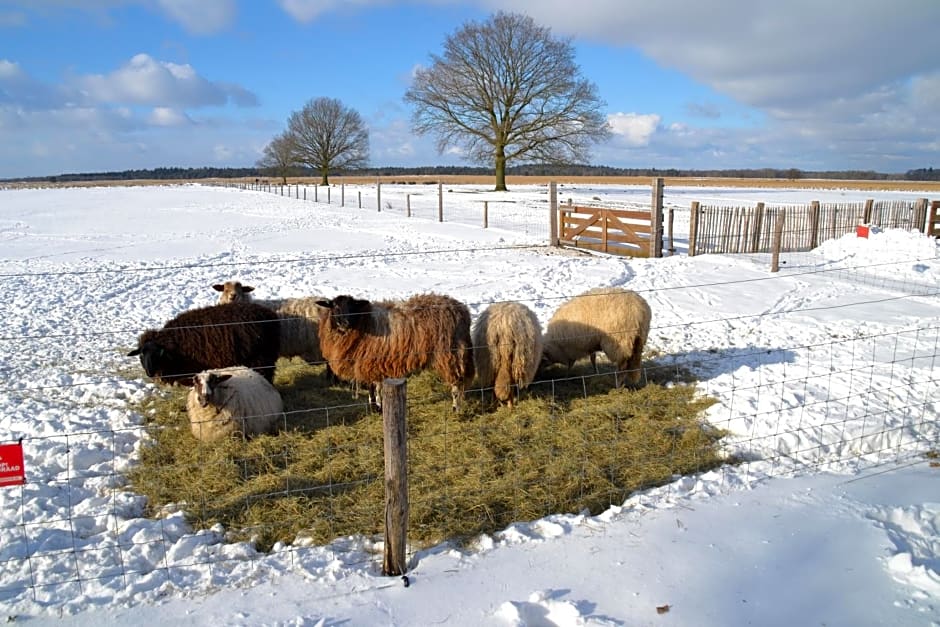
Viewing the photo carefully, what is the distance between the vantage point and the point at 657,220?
16.3 meters

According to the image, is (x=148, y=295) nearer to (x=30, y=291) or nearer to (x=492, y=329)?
(x=30, y=291)

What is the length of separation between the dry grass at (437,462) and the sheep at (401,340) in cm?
41

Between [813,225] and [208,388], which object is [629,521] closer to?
[208,388]

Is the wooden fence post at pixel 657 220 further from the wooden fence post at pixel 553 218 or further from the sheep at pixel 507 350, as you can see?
the sheep at pixel 507 350

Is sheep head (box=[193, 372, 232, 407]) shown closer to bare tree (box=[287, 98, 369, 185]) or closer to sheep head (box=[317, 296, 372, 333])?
sheep head (box=[317, 296, 372, 333])

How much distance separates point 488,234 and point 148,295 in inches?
463

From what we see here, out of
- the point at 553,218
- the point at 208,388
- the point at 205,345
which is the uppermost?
the point at 553,218

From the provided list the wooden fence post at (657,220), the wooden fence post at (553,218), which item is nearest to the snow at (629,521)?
the wooden fence post at (657,220)

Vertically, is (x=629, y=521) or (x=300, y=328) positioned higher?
(x=300, y=328)

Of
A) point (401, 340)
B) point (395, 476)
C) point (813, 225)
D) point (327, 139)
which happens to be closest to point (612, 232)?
point (813, 225)

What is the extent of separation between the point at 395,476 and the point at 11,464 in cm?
215

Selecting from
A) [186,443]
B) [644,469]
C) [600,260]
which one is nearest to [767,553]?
[644,469]

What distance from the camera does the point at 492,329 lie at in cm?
673

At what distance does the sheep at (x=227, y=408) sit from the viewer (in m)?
5.84
